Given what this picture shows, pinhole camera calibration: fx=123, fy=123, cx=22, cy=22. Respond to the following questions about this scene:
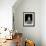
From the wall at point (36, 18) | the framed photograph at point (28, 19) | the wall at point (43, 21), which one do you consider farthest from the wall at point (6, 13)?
the wall at point (43, 21)

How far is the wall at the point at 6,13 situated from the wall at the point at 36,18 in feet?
3.65

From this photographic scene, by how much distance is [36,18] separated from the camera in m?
5.95

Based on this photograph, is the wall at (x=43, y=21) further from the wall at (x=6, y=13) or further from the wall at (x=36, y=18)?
the wall at (x=6, y=13)

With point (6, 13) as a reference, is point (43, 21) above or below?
below

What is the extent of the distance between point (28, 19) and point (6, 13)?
54.9 inches

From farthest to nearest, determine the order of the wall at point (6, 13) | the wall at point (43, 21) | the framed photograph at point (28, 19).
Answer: the framed photograph at point (28, 19) < the wall at point (43, 21) < the wall at point (6, 13)

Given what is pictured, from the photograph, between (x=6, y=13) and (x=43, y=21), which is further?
(x=43, y=21)

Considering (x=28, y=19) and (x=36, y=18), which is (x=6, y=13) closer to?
(x=28, y=19)

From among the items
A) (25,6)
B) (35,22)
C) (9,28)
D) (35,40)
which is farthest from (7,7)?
(35,40)

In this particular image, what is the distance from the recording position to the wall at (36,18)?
5.91 meters

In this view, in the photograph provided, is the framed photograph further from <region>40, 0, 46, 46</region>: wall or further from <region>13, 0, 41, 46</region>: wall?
<region>40, 0, 46, 46</region>: wall

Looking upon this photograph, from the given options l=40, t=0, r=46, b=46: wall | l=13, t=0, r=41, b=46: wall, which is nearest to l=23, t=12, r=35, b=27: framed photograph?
l=13, t=0, r=41, b=46: wall

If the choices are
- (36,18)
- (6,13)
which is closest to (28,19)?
(36,18)

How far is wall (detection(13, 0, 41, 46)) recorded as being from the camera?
591 centimetres
